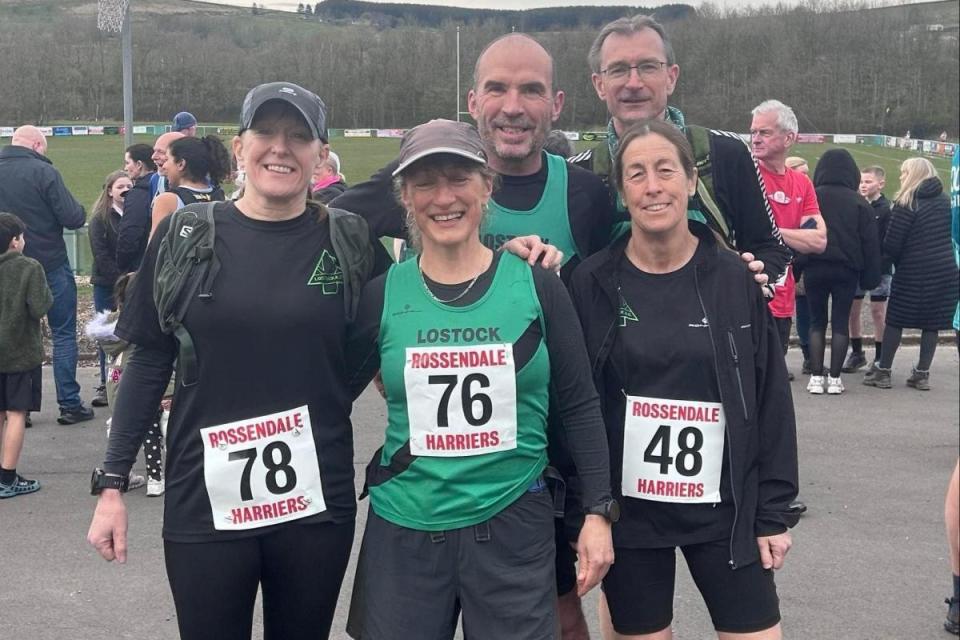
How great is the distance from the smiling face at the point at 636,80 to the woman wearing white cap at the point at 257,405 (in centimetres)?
106

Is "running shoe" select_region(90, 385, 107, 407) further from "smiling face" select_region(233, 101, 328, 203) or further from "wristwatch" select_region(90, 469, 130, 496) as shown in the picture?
"smiling face" select_region(233, 101, 328, 203)

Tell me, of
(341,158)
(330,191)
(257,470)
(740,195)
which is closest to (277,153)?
(257,470)

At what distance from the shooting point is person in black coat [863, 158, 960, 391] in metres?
8.71

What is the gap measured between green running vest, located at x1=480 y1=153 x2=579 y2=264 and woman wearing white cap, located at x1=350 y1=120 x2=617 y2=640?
1.21ft

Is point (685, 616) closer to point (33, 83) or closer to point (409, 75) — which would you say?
point (33, 83)

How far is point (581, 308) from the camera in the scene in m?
2.76

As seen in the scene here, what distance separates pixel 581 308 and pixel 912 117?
42.7 m

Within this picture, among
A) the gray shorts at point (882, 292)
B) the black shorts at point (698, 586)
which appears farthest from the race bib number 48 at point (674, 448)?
the gray shorts at point (882, 292)

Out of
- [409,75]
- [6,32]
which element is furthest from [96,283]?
[409,75]

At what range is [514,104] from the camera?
295cm

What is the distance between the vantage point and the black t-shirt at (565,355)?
2.51 metres

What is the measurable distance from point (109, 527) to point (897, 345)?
7.87 metres

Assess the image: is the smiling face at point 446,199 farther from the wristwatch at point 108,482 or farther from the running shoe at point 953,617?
the running shoe at point 953,617

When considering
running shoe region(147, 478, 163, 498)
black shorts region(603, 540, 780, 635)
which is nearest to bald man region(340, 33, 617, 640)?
black shorts region(603, 540, 780, 635)
